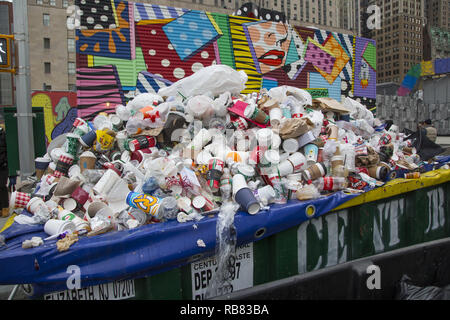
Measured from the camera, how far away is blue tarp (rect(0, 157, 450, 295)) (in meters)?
1.61

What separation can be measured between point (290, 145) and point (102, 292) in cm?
195

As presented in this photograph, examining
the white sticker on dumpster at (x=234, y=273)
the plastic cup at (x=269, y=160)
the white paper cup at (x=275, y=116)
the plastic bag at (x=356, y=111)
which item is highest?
the plastic bag at (x=356, y=111)

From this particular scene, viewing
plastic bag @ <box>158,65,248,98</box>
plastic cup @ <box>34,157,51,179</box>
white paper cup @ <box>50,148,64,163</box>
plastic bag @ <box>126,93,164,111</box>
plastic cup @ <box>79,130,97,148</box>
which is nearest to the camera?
plastic cup @ <box>79,130,97,148</box>

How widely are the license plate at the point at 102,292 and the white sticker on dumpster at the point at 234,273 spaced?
0.40 meters

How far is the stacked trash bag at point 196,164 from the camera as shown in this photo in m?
2.14

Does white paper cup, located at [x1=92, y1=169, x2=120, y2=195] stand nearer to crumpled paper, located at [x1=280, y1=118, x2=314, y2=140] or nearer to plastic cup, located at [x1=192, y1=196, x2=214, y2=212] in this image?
plastic cup, located at [x1=192, y1=196, x2=214, y2=212]

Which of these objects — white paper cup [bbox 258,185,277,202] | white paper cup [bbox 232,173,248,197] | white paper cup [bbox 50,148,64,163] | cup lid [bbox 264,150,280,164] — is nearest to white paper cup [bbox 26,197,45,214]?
white paper cup [bbox 50,148,64,163]

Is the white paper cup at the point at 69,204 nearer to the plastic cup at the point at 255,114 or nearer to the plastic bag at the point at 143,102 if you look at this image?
the plastic bag at the point at 143,102

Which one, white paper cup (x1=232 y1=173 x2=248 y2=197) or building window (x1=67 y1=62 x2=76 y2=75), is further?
building window (x1=67 y1=62 x2=76 y2=75)

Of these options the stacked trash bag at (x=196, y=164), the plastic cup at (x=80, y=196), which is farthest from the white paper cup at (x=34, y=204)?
the plastic cup at (x=80, y=196)

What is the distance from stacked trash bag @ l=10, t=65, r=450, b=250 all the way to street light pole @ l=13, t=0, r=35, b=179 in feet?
7.17

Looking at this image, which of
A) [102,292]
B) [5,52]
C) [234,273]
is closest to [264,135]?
[234,273]
